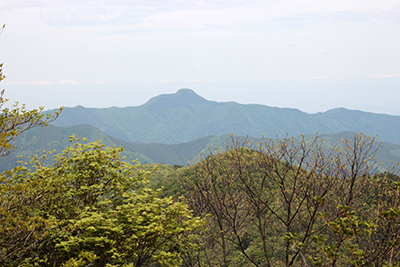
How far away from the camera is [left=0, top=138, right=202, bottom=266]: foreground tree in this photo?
8.27 meters

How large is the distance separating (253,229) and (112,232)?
75.9ft

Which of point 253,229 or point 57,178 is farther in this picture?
point 253,229

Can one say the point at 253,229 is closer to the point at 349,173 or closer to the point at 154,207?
the point at 349,173

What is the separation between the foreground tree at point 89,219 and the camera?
8266 millimetres

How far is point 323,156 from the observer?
11180 mm

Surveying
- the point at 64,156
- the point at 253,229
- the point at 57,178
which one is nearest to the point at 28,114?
the point at 64,156

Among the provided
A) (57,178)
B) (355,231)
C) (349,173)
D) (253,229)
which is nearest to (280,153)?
(349,173)

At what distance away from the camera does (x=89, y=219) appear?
322 inches

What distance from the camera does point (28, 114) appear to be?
43.6ft

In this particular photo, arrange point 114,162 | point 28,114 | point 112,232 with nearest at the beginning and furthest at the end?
1. point 112,232
2. point 114,162
3. point 28,114

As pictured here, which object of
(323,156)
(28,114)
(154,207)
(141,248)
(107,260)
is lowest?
(107,260)

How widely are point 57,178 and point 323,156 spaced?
9.74 meters

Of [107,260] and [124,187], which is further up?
[124,187]

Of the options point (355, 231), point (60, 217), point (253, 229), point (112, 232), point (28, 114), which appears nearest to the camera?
point (355, 231)
